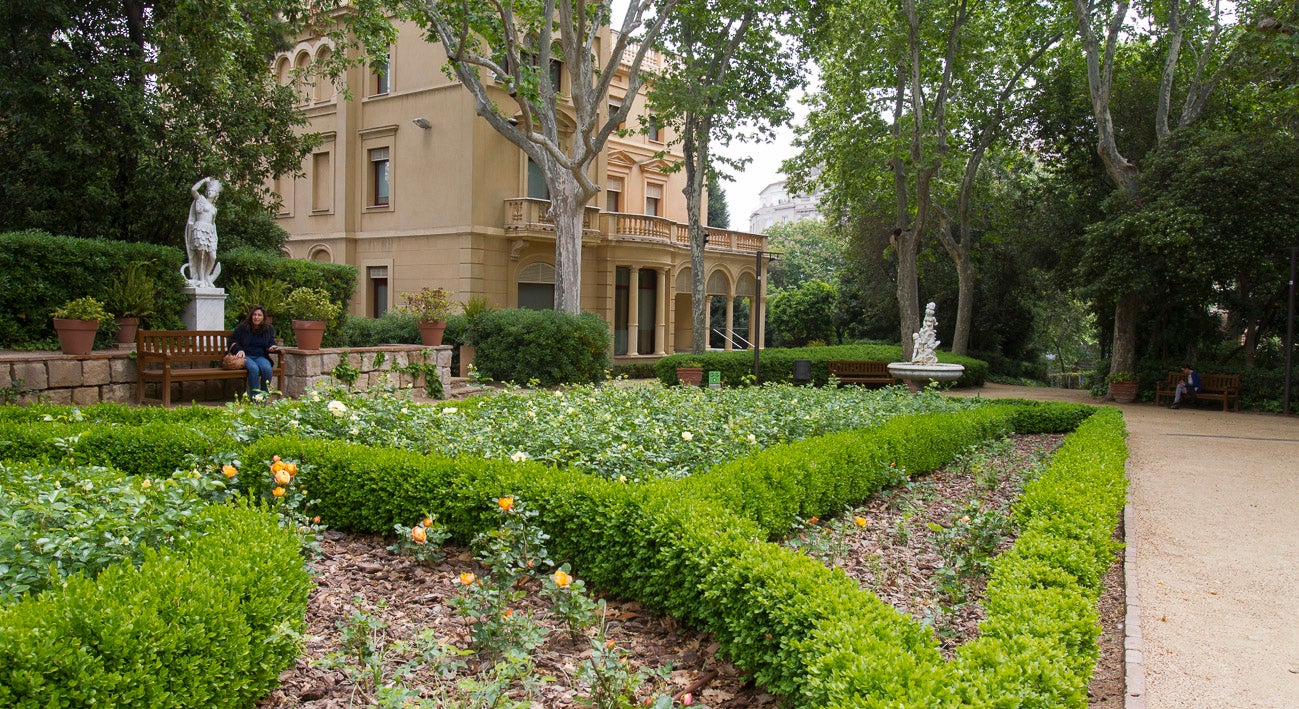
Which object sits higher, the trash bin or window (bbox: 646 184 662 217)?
window (bbox: 646 184 662 217)

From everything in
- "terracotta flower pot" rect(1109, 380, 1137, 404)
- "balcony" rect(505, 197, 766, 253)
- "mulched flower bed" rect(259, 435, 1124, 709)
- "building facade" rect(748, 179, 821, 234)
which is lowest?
"mulched flower bed" rect(259, 435, 1124, 709)

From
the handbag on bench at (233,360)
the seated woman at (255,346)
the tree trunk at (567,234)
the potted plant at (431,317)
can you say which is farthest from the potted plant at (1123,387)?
the handbag on bench at (233,360)

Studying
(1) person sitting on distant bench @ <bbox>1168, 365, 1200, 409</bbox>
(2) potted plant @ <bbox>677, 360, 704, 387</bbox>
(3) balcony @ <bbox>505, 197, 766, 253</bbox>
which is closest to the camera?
(1) person sitting on distant bench @ <bbox>1168, 365, 1200, 409</bbox>

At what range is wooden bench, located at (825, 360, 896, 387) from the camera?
19.3 meters

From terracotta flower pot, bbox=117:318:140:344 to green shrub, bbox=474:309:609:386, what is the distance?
6228mm

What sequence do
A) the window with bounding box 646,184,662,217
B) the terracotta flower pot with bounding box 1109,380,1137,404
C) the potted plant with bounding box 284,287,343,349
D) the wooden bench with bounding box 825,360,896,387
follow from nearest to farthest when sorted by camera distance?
the potted plant with bounding box 284,287,343,349
the terracotta flower pot with bounding box 1109,380,1137,404
the wooden bench with bounding box 825,360,896,387
the window with bounding box 646,184,662,217

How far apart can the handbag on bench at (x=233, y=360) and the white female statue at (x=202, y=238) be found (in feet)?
7.37

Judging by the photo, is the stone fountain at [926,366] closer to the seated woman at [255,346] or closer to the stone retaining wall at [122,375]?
the stone retaining wall at [122,375]

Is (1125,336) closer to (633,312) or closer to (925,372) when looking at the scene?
(925,372)

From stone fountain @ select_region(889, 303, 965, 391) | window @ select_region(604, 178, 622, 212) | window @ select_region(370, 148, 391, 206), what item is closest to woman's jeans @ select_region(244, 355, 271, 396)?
stone fountain @ select_region(889, 303, 965, 391)

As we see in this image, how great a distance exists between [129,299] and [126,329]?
405mm

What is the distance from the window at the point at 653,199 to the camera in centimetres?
2719

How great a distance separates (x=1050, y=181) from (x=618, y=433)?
2137cm

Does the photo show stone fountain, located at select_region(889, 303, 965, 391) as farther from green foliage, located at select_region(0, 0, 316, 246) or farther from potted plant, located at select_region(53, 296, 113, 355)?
potted plant, located at select_region(53, 296, 113, 355)
